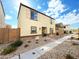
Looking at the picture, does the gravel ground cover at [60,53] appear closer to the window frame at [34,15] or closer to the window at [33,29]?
the window at [33,29]

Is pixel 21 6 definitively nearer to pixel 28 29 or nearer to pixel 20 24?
pixel 20 24

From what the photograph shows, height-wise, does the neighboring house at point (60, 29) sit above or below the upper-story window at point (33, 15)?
below

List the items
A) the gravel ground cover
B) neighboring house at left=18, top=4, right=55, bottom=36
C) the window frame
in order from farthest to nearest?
1. the window frame
2. neighboring house at left=18, top=4, right=55, bottom=36
3. the gravel ground cover

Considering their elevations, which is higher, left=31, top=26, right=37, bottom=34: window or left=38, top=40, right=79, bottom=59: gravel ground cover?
left=31, top=26, right=37, bottom=34: window

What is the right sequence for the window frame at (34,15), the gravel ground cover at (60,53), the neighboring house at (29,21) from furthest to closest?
1. the window frame at (34,15)
2. the neighboring house at (29,21)
3. the gravel ground cover at (60,53)

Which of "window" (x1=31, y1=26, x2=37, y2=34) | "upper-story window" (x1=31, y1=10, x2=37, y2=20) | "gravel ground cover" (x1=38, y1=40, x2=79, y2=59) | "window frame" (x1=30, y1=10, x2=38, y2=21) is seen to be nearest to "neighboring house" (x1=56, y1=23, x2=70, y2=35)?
"window" (x1=31, y1=26, x2=37, y2=34)

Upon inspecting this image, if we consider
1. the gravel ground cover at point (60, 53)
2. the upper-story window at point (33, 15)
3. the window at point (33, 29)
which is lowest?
the gravel ground cover at point (60, 53)

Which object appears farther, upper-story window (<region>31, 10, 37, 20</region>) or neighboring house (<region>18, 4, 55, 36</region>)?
upper-story window (<region>31, 10, 37, 20</region>)

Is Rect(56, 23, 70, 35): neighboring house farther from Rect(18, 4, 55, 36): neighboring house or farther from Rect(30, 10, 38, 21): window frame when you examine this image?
Rect(30, 10, 38, 21): window frame

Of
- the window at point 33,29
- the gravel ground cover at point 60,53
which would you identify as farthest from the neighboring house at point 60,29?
the gravel ground cover at point 60,53

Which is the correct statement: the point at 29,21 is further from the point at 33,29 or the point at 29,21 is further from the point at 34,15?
the point at 34,15

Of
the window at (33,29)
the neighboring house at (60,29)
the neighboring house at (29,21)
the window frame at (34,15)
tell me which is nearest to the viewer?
the neighboring house at (29,21)

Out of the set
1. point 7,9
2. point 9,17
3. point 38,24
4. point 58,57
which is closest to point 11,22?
point 9,17

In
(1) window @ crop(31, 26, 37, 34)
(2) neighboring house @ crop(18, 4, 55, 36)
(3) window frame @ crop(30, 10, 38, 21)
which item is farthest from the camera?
(3) window frame @ crop(30, 10, 38, 21)
